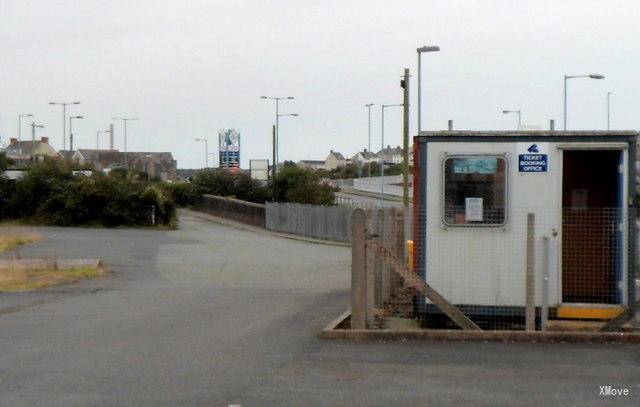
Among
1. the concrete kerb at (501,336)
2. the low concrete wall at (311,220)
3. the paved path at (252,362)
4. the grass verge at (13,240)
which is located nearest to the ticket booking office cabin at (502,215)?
the concrete kerb at (501,336)

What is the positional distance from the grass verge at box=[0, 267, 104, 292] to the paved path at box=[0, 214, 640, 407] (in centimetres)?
342

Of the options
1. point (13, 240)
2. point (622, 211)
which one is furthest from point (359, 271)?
point (13, 240)

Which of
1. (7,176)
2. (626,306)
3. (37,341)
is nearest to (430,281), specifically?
(626,306)

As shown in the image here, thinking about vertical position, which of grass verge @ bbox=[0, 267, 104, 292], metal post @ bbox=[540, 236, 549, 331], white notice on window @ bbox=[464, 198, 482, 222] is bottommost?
grass verge @ bbox=[0, 267, 104, 292]

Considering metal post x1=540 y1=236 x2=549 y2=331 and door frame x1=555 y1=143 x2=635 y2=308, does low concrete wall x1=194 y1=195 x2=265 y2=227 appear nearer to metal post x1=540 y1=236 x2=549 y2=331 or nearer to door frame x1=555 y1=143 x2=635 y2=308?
door frame x1=555 y1=143 x2=635 y2=308

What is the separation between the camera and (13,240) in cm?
3734

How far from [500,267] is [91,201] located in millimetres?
42155

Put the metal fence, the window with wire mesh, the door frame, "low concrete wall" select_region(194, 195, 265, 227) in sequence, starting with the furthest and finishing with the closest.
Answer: "low concrete wall" select_region(194, 195, 265, 227)
the window with wire mesh
the door frame
the metal fence

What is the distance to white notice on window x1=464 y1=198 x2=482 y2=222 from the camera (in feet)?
41.5

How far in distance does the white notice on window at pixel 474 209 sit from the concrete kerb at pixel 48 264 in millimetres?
16439

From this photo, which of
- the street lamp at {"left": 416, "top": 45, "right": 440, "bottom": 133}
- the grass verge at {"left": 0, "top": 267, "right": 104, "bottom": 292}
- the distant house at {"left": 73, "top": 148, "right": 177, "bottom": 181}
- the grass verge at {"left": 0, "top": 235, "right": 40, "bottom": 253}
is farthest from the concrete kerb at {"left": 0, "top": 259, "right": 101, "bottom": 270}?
the distant house at {"left": 73, "top": 148, "right": 177, "bottom": 181}

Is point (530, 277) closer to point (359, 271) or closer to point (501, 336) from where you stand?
point (501, 336)

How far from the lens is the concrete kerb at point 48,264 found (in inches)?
1049

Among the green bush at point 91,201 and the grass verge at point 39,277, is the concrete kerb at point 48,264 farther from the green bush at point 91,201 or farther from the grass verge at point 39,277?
the green bush at point 91,201
